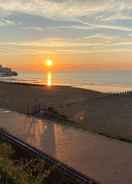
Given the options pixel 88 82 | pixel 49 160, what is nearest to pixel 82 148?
pixel 49 160

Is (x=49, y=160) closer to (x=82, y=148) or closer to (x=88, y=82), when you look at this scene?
(x=82, y=148)

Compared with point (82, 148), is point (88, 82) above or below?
below

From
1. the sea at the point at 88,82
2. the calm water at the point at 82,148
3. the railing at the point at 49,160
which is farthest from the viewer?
the sea at the point at 88,82

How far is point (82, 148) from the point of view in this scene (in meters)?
9.05

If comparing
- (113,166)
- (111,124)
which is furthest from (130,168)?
(111,124)

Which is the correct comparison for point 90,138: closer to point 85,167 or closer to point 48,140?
point 48,140

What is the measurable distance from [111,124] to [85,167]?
8738 millimetres

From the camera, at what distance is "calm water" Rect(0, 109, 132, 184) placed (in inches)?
278

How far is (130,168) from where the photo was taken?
24.2 ft

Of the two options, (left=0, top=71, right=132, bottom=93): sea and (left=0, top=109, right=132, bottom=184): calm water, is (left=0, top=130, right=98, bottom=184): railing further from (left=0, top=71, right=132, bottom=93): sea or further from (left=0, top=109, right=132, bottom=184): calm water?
(left=0, top=71, right=132, bottom=93): sea

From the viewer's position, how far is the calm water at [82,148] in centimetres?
706

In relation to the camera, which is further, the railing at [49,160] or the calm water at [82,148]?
the calm water at [82,148]

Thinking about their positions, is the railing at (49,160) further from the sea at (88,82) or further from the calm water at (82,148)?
the sea at (88,82)

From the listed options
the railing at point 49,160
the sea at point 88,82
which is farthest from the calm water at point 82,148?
the sea at point 88,82
